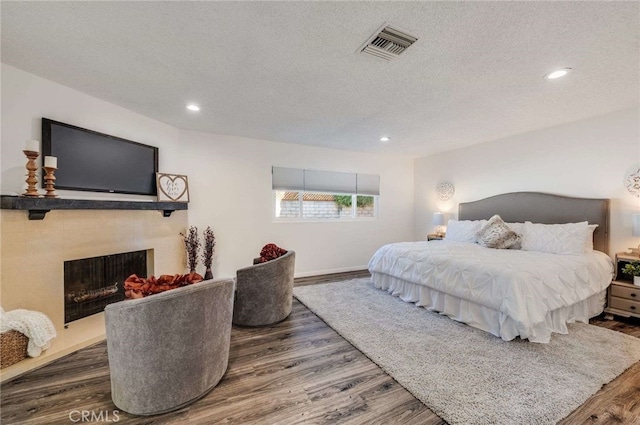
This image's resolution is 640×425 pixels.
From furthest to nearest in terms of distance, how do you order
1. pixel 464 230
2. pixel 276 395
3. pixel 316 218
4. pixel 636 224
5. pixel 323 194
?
pixel 323 194 → pixel 316 218 → pixel 464 230 → pixel 636 224 → pixel 276 395

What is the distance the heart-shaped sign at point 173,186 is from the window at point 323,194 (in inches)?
58.2

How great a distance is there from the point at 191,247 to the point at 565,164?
5.51m

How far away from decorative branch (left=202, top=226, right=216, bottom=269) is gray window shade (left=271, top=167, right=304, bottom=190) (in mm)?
Answer: 1361

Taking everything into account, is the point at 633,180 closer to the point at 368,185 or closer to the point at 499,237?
the point at 499,237

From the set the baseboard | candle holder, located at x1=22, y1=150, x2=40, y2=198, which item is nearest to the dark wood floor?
candle holder, located at x1=22, y1=150, x2=40, y2=198

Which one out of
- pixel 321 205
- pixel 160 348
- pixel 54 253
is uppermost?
pixel 321 205

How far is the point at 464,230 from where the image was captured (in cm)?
444

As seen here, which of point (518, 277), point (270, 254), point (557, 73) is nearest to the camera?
point (557, 73)

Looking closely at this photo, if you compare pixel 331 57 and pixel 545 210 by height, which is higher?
pixel 331 57

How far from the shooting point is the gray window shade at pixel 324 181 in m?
4.84

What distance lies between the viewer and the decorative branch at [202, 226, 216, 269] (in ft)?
13.4

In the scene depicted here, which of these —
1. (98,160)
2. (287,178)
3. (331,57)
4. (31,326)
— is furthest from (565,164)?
(31,326)

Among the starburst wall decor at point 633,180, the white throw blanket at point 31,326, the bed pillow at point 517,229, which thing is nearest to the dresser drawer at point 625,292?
the bed pillow at point 517,229

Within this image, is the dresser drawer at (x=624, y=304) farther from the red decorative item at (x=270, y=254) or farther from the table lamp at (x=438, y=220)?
the red decorative item at (x=270, y=254)
